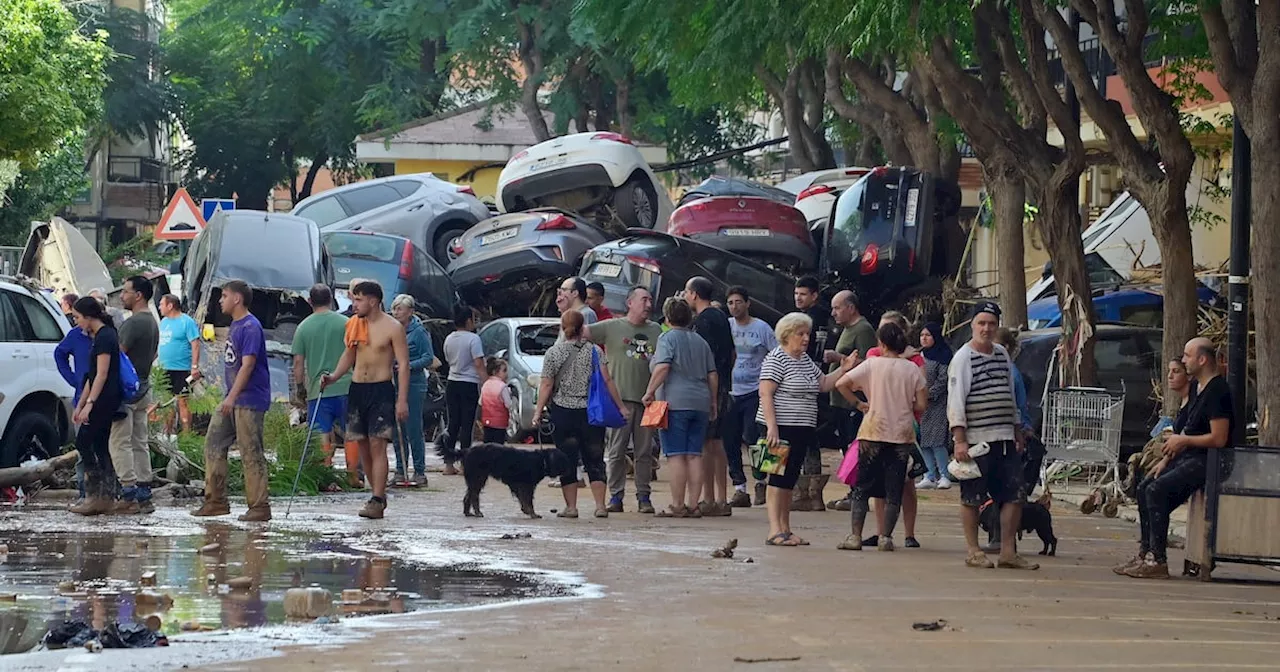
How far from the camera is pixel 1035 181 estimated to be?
834 inches

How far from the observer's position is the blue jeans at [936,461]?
1884 cm

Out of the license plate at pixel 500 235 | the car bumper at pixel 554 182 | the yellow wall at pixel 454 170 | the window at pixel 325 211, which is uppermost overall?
the yellow wall at pixel 454 170

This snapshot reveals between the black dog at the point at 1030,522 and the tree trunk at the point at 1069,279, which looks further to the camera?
the tree trunk at the point at 1069,279

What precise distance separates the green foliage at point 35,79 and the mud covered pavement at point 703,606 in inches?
697

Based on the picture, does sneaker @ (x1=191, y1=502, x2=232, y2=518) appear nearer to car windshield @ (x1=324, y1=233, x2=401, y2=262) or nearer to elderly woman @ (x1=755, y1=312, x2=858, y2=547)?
elderly woman @ (x1=755, y1=312, x2=858, y2=547)

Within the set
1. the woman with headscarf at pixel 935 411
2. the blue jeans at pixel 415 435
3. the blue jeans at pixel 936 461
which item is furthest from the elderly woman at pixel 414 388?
the blue jeans at pixel 936 461

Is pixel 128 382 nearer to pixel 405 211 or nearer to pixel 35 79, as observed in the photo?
pixel 405 211

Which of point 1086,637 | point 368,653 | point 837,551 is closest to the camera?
point 368,653

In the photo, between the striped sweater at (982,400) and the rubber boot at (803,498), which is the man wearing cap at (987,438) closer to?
the striped sweater at (982,400)

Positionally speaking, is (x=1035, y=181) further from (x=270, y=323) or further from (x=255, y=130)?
(x=255, y=130)

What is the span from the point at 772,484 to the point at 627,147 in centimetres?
1939

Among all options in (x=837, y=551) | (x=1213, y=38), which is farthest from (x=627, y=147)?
(x=837, y=551)

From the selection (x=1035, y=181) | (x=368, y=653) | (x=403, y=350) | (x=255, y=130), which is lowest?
(x=368, y=653)

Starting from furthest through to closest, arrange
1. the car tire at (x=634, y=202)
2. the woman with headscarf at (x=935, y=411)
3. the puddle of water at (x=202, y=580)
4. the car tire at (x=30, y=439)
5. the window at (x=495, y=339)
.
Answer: the car tire at (x=634, y=202), the window at (x=495, y=339), the woman with headscarf at (x=935, y=411), the car tire at (x=30, y=439), the puddle of water at (x=202, y=580)
